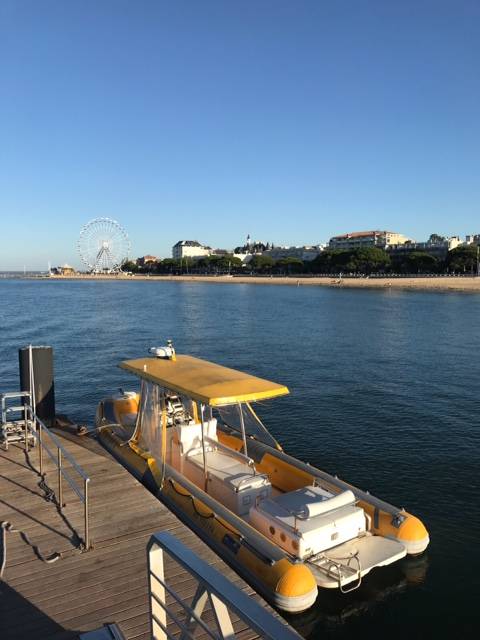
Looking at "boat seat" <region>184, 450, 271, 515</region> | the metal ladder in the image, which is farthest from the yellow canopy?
the metal ladder

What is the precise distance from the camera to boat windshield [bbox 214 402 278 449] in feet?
36.4

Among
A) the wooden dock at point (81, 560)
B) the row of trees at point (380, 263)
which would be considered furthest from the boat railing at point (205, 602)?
the row of trees at point (380, 263)

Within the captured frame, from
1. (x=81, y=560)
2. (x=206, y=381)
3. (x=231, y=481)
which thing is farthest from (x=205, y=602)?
(x=231, y=481)

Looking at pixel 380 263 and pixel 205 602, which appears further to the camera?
pixel 380 263

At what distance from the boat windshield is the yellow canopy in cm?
109

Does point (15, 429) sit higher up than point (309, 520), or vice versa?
point (15, 429)

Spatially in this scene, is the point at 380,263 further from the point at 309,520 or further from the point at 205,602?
the point at 205,602

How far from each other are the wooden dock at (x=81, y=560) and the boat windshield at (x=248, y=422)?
274 cm

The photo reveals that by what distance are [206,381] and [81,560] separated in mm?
3868

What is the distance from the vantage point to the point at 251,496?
9.57m

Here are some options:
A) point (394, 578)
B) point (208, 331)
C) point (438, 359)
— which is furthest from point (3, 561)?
point (208, 331)

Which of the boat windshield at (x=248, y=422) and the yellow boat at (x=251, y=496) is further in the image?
the boat windshield at (x=248, y=422)

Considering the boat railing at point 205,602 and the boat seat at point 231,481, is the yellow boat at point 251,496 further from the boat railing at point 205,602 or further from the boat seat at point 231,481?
the boat railing at point 205,602

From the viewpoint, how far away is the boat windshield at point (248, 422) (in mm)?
11102
